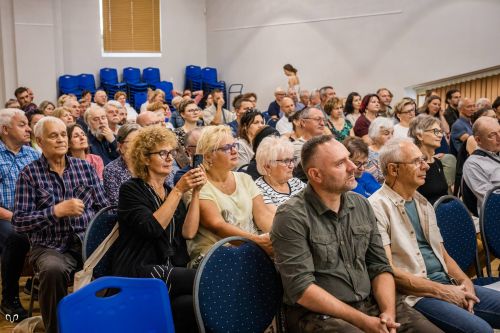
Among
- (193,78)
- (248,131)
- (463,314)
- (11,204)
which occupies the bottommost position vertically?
(463,314)

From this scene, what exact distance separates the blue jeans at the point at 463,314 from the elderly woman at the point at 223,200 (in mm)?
839

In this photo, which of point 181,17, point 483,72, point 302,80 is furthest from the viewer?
point 181,17

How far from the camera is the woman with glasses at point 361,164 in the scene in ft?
13.0

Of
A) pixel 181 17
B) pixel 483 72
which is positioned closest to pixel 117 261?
pixel 483 72

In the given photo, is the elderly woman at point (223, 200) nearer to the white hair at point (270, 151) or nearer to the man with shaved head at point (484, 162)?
the white hair at point (270, 151)

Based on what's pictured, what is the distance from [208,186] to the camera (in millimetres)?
3008

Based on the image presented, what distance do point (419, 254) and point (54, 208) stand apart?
6.26 ft

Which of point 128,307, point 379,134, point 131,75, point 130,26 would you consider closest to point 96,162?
point 379,134

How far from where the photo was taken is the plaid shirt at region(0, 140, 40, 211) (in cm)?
404

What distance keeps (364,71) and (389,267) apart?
9.22 metres

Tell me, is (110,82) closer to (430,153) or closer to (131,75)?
(131,75)

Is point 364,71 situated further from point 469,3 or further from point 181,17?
point 181,17

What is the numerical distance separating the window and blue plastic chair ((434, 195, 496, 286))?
10558 millimetres

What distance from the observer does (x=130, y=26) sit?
12750 millimetres
